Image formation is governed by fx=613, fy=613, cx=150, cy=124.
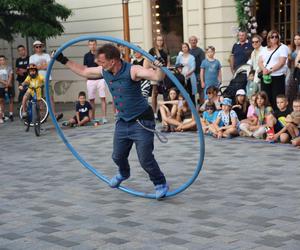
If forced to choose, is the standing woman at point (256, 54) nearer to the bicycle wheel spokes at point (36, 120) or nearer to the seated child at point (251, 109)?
the seated child at point (251, 109)

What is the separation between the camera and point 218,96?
1178 centimetres

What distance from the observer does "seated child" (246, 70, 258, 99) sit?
11773mm

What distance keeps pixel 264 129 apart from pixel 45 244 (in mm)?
5843

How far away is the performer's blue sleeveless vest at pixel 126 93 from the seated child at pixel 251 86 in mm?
5401

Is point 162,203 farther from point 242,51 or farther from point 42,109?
point 42,109

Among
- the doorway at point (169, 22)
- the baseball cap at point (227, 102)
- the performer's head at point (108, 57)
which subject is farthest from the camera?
the doorway at point (169, 22)

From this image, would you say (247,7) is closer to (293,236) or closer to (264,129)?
(264,129)

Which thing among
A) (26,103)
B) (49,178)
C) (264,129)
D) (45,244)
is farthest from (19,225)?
(26,103)

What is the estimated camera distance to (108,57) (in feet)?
21.2

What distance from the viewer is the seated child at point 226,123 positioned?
10859 millimetres

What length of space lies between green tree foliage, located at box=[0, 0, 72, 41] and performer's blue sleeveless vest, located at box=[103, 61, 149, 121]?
940cm

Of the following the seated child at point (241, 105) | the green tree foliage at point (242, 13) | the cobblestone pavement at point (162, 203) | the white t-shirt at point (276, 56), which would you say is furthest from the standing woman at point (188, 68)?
the cobblestone pavement at point (162, 203)

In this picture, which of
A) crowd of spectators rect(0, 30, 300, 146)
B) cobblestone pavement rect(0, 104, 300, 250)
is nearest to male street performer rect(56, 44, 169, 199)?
cobblestone pavement rect(0, 104, 300, 250)

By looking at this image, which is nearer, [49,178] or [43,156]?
[49,178]
